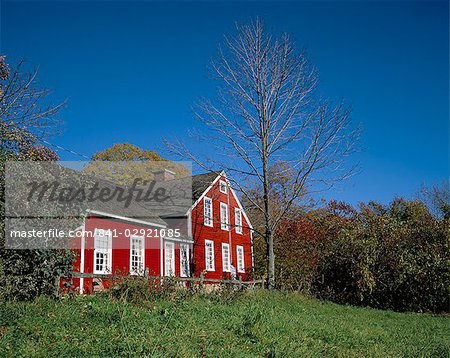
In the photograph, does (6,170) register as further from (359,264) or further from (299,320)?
(359,264)

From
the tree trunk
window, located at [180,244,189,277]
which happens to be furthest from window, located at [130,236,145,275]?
the tree trunk

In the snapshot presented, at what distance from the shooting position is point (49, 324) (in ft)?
23.5

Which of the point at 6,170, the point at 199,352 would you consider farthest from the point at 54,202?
the point at 199,352

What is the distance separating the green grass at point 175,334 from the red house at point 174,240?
10.0 ft

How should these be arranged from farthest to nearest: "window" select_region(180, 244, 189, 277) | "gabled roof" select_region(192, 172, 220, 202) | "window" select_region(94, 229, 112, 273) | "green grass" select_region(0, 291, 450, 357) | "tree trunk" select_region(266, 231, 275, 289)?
"gabled roof" select_region(192, 172, 220, 202) → "window" select_region(180, 244, 189, 277) → "tree trunk" select_region(266, 231, 275, 289) → "window" select_region(94, 229, 112, 273) → "green grass" select_region(0, 291, 450, 357)

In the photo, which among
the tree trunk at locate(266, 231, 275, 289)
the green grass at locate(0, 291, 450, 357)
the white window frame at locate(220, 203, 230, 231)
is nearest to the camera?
the green grass at locate(0, 291, 450, 357)

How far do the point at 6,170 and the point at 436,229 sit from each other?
19373mm

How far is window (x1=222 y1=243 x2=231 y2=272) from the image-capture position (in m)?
28.3

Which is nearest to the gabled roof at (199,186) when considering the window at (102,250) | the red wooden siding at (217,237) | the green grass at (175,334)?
the red wooden siding at (217,237)

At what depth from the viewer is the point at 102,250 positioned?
18.5 metres

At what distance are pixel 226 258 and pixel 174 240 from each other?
233 inches

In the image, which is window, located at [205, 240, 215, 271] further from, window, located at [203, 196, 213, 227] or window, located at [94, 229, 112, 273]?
window, located at [94, 229, 112, 273]

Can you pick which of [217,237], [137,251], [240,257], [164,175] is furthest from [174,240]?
[164,175]

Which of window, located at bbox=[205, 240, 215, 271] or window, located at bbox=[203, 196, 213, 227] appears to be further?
window, located at bbox=[203, 196, 213, 227]
